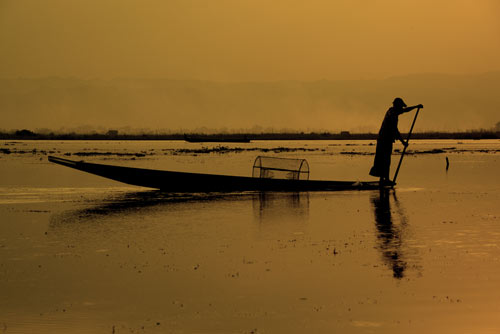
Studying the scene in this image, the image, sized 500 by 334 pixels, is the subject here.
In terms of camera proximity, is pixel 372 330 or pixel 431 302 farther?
pixel 431 302

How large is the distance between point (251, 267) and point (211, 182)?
15.0 metres

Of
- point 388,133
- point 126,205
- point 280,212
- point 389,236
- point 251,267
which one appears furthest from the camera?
Answer: point 388,133

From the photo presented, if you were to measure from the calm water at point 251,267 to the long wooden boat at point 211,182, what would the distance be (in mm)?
3427

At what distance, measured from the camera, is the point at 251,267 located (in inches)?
484

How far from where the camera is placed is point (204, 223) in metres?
18.3

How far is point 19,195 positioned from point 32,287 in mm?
16654

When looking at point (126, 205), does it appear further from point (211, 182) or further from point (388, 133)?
point (388, 133)

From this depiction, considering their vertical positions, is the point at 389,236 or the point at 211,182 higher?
the point at 211,182

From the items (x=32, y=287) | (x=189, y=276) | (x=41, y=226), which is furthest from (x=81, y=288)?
(x=41, y=226)

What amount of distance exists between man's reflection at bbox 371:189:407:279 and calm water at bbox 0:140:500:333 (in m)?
0.03

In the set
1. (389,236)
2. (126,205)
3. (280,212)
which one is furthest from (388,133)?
(389,236)

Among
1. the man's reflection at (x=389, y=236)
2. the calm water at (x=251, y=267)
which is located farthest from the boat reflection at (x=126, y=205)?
the man's reflection at (x=389, y=236)

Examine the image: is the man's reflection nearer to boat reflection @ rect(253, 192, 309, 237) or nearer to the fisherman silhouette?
boat reflection @ rect(253, 192, 309, 237)

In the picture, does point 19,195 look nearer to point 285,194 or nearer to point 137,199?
point 137,199
